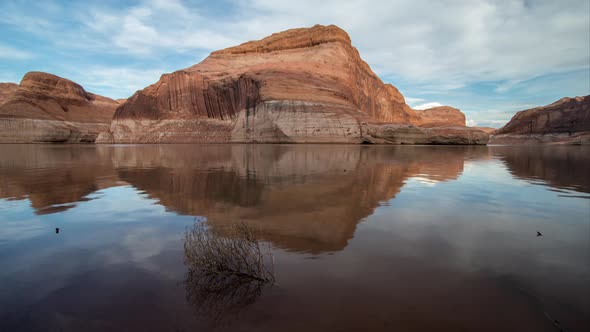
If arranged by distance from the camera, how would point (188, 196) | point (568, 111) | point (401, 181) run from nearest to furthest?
point (188, 196), point (401, 181), point (568, 111)

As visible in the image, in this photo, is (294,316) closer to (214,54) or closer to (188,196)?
(188,196)

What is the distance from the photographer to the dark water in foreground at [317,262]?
8.66 ft

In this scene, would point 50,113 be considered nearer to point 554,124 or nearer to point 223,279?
point 223,279

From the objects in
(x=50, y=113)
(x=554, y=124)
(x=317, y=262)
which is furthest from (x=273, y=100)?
(x=554, y=124)

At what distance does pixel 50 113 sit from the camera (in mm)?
73000

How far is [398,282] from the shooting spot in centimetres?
323

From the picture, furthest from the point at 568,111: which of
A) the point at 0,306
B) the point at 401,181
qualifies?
the point at 0,306

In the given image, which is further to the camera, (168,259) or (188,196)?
(188,196)

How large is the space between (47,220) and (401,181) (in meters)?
9.40

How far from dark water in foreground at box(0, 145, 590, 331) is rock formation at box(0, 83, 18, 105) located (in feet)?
403

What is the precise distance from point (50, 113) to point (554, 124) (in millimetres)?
117615

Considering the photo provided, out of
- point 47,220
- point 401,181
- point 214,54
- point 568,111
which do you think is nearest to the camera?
point 47,220

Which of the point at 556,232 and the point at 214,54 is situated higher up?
the point at 214,54

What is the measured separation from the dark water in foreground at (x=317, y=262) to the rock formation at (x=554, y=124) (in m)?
73.7
